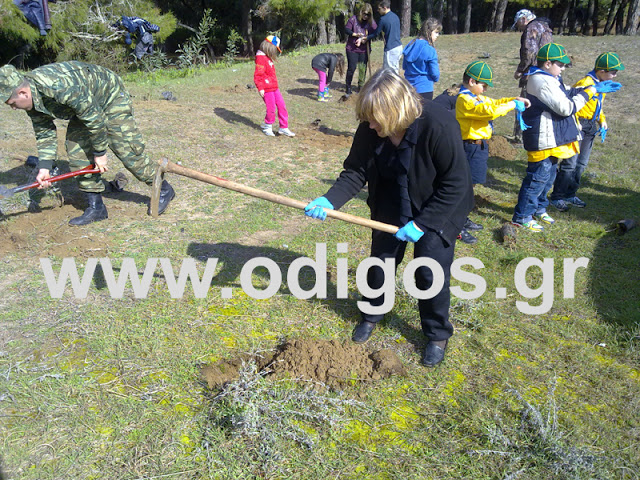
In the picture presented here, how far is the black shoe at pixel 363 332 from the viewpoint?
3445mm

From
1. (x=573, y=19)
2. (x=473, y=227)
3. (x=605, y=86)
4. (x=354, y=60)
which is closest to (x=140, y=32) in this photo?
(x=354, y=60)

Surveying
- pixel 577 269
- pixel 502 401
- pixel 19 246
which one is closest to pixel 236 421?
pixel 502 401

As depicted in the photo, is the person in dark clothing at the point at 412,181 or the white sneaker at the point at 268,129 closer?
the person in dark clothing at the point at 412,181

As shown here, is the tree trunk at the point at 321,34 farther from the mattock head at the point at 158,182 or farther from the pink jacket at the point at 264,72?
the mattock head at the point at 158,182

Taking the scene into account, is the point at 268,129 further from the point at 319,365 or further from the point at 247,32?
the point at 247,32

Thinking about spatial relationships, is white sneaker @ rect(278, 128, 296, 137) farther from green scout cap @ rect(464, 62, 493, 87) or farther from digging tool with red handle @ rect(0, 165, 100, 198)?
green scout cap @ rect(464, 62, 493, 87)

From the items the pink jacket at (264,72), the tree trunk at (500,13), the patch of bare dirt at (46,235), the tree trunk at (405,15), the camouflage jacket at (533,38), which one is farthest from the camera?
the tree trunk at (500,13)

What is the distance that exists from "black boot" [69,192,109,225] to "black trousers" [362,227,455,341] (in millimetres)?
3212

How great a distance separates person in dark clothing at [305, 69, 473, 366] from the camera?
102 inches

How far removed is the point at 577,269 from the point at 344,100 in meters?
7.73

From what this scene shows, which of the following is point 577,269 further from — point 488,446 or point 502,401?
point 488,446

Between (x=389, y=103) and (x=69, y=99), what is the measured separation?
10.4 feet

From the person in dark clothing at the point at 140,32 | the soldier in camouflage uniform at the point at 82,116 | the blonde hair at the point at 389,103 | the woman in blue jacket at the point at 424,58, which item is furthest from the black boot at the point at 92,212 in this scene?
the person in dark clothing at the point at 140,32

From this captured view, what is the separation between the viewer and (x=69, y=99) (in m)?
4.23
